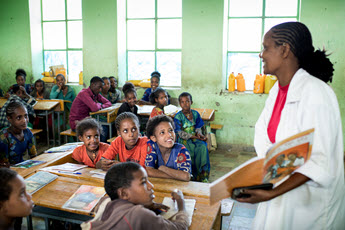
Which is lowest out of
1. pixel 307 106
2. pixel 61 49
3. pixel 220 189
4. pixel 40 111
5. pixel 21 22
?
pixel 40 111

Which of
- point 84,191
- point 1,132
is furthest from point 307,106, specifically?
point 1,132

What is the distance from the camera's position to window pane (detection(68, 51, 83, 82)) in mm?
7211

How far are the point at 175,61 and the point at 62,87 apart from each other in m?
2.45

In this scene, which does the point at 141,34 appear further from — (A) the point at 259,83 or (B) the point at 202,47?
(A) the point at 259,83

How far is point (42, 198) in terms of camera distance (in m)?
1.88

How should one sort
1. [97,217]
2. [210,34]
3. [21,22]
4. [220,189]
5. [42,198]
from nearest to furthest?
[220,189]
[97,217]
[42,198]
[210,34]
[21,22]

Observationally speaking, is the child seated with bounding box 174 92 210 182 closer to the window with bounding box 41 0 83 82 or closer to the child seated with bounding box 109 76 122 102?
the child seated with bounding box 109 76 122 102

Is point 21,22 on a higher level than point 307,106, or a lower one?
higher

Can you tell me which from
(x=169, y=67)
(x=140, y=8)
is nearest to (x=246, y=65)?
(x=169, y=67)

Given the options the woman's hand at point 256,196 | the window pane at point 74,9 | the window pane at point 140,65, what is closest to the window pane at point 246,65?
the window pane at point 140,65

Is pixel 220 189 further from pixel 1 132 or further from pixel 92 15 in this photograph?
pixel 92 15

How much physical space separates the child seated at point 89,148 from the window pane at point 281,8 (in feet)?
14.7

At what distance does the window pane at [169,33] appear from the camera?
645cm

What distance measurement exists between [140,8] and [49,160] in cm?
487
